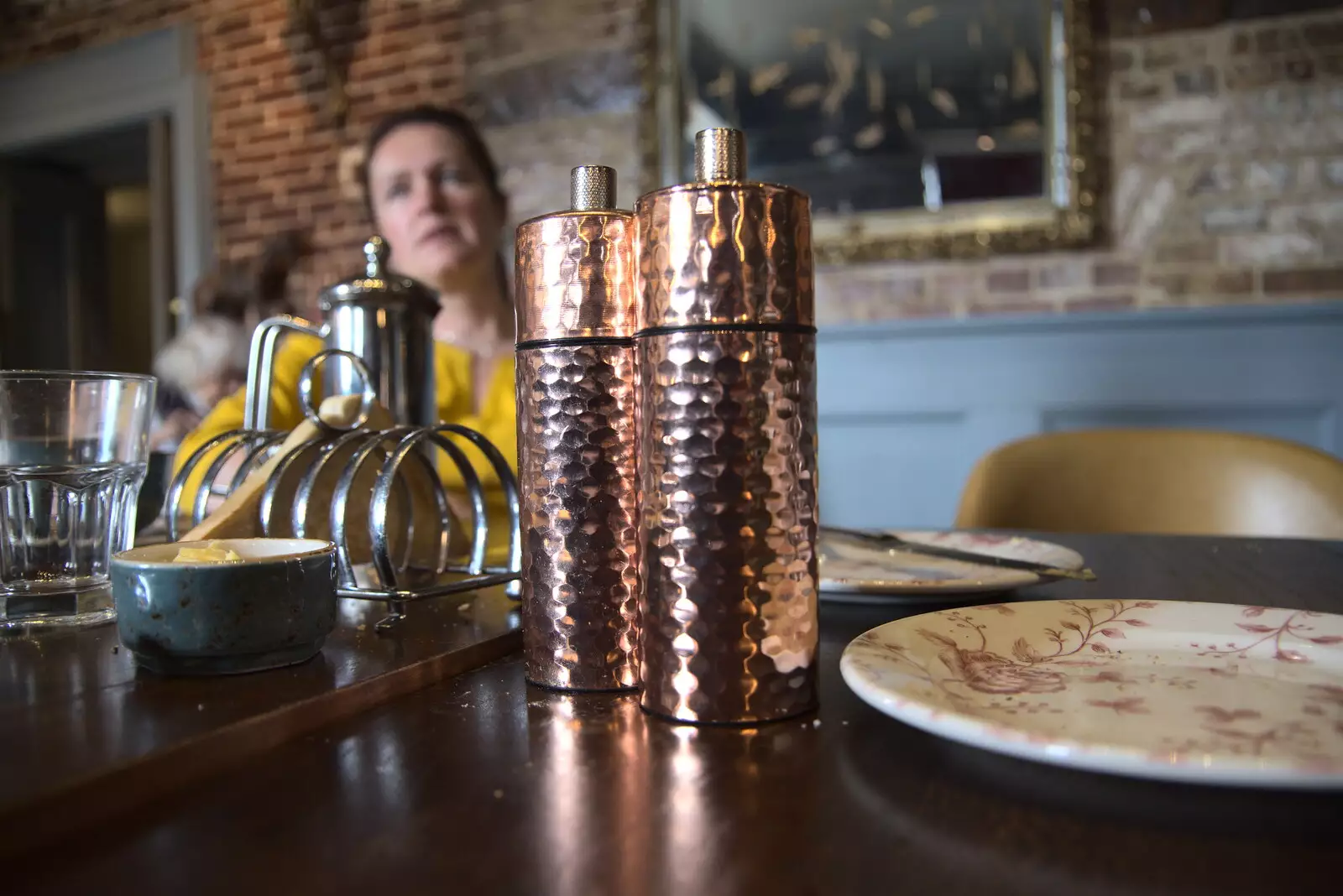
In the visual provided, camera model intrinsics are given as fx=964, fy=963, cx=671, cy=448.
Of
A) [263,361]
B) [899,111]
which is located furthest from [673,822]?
[899,111]

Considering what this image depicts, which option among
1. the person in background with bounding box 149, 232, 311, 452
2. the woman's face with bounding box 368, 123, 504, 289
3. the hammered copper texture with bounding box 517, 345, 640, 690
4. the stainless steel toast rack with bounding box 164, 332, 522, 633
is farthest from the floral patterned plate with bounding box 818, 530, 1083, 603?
the person in background with bounding box 149, 232, 311, 452

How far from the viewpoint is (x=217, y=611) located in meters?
0.44

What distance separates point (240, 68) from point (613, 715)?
11.3 feet

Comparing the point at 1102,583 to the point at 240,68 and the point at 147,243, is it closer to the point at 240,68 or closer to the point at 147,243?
the point at 240,68

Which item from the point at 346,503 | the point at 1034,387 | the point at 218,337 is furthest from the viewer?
the point at 218,337

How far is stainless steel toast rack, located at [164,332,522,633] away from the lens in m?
0.58

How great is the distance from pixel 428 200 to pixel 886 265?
1113mm

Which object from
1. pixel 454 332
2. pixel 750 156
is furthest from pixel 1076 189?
pixel 454 332

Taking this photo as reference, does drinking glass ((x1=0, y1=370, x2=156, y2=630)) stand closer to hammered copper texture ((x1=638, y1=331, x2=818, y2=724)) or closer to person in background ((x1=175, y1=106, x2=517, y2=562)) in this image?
hammered copper texture ((x1=638, y1=331, x2=818, y2=724))

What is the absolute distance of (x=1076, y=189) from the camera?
6.93 ft

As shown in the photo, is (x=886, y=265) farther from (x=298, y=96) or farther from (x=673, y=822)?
(x=673, y=822)

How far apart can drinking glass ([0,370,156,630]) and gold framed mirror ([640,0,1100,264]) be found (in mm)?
1887

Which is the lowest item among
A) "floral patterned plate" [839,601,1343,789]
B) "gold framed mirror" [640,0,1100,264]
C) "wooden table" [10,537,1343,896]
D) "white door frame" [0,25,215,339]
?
"wooden table" [10,537,1343,896]

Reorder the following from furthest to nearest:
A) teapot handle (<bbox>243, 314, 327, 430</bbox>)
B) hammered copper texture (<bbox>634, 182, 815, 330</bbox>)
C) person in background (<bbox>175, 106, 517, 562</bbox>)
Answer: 1. person in background (<bbox>175, 106, 517, 562</bbox>)
2. teapot handle (<bbox>243, 314, 327, 430</bbox>)
3. hammered copper texture (<bbox>634, 182, 815, 330</bbox>)
